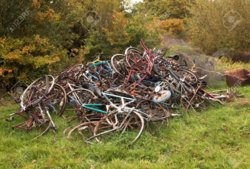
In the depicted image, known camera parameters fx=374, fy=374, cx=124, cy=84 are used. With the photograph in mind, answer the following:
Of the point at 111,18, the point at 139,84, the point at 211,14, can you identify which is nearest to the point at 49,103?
the point at 139,84

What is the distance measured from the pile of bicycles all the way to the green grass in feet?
0.69

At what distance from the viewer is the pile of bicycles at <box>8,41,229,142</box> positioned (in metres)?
5.95

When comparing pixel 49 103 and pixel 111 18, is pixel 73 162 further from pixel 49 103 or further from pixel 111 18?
pixel 111 18

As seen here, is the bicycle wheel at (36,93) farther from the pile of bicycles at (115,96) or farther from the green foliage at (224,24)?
the green foliage at (224,24)

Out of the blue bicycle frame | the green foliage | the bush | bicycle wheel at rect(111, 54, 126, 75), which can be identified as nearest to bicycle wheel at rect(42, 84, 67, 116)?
the blue bicycle frame

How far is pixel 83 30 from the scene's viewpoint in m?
13.3

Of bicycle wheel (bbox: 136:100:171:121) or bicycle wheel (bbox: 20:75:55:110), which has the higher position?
bicycle wheel (bbox: 20:75:55:110)

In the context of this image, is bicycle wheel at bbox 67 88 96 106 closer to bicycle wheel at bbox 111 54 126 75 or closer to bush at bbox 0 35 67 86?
bicycle wheel at bbox 111 54 126 75

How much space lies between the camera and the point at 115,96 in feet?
21.3

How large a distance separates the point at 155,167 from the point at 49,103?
2987 mm

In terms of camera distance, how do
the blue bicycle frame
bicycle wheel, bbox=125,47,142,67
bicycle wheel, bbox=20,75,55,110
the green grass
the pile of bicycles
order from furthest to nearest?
bicycle wheel, bbox=125,47,142,67 → bicycle wheel, bbox=20,75,55,110 → the blue bicycle frame → the pile of bicycles → the green grass

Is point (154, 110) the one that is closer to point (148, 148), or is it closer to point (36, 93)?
point (148, 148)

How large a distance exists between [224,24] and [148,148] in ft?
37.9

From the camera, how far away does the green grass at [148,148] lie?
485 centimetres
